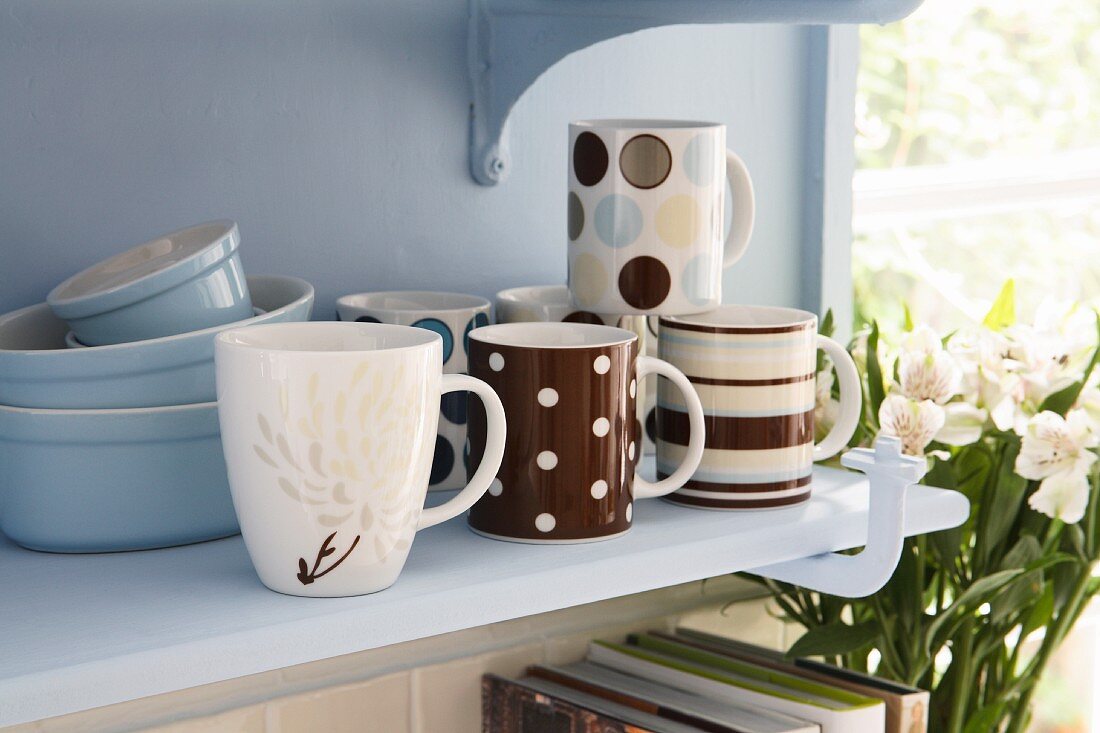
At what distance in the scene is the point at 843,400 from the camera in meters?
0.73

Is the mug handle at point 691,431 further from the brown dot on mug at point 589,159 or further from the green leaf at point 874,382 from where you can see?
the green leaf at point 874,382

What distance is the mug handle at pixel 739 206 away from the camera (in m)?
0.72

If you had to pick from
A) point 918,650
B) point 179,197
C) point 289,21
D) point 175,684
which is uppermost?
point 289,21

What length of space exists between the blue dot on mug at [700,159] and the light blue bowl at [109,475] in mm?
277

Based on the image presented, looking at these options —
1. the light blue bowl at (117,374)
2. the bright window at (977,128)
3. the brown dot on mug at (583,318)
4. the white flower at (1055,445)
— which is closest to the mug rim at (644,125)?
the brown dot on mug at (583,318)

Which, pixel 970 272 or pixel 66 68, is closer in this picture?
pixel 66 68

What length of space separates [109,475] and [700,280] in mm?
323

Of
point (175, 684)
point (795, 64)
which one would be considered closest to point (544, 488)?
point (175, 684)

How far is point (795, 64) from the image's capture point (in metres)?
0.99

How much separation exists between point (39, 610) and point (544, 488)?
23cm

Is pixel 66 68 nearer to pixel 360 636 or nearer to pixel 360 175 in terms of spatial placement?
pixel 360 175

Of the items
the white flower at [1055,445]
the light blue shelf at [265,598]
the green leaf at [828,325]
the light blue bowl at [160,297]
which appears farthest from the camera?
Result: the green leaf at [828,325]

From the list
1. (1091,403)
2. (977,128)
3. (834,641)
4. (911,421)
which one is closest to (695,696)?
(834,641)

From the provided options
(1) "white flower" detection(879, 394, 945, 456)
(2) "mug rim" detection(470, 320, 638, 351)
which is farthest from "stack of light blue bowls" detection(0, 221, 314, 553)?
(1) "white flower" detection(879, 394, 945, 456)
